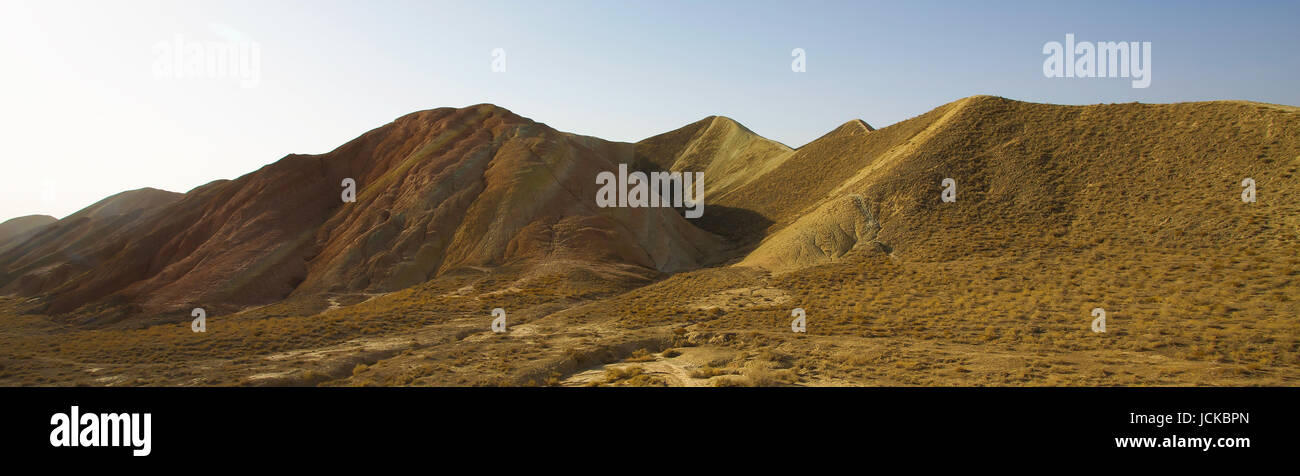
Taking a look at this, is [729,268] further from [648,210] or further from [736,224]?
[736,224]

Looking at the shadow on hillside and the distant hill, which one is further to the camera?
the shadow on hillside

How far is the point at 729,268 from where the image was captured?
32.9m

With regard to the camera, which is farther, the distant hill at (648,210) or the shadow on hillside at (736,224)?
→ the shadow on hillside at (736,224)

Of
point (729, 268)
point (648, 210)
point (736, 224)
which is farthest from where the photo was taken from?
point (736, 224)

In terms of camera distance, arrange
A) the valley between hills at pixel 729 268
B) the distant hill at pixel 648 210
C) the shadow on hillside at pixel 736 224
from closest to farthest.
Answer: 1. the valley between hills at pixel 729 268
2. the distant hill at pixel 648 210
3. the shadow on hillside at pixel 736 224

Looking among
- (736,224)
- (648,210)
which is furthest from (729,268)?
(736,224)

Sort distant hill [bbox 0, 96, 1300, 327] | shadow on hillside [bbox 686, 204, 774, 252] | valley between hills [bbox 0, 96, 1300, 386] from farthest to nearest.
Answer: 1. shadow on hillside [bbox 686, 204, 774, 252]
2. distant hill [bbox 0, 96, 1300, 327]
3. valley between hills [bbox 0, 96, 1300, 386]

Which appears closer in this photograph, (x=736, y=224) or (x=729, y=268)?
(x=729, y=268)

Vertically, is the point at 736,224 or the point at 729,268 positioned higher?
the point at 736,224

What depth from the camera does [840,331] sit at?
67.0 feet

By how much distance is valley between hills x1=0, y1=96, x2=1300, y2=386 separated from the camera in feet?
53.3

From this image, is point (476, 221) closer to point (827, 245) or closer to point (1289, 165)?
point (827, 245)

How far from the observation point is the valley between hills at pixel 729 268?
16234 mm

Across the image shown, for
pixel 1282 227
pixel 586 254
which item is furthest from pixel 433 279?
pixel 1282 227
